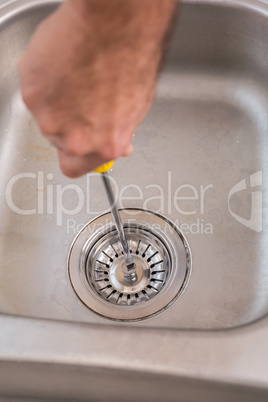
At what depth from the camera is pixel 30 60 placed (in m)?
0.31

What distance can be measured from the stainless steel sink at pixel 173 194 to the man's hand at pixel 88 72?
0.69 ft

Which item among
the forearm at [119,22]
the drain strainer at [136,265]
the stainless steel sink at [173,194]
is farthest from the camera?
the drain strainer at [136,265]

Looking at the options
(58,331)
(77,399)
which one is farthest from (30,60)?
(77,399)

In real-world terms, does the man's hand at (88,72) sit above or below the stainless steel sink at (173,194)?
above

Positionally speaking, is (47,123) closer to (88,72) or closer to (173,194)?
(88,72)

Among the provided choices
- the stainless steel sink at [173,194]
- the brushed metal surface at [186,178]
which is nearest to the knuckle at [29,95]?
the stainless steel sink at [173,194]

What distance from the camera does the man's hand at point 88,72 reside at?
302mm

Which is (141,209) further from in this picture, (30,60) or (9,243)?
(30,60)

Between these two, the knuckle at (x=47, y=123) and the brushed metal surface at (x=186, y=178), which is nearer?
the knuckle at (x=47, y=123)

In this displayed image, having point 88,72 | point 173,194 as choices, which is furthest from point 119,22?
point 173,194

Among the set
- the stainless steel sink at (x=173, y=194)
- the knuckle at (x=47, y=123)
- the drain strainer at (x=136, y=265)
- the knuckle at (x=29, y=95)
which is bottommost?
the drain strainer at (x=136, y=265)

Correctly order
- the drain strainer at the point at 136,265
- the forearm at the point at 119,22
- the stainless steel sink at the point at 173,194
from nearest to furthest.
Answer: the forearm at the point at 119,22, the stainless steel sink at the point at 173,194, the drain strainer at the point at 136,265

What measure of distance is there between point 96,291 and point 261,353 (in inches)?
10.4

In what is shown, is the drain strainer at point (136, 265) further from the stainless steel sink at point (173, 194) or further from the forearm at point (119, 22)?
the forearm at point (119, 22)
